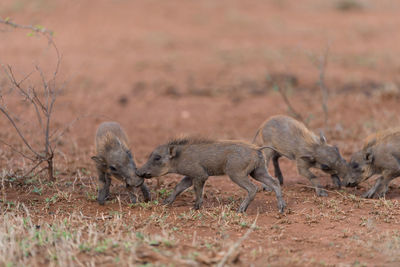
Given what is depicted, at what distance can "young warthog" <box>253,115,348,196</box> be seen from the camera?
309 inches

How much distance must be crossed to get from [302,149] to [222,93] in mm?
5778

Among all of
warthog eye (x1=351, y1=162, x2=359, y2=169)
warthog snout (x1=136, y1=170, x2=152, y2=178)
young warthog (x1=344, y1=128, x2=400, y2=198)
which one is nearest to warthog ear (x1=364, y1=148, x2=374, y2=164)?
young warthog (x1=344, y1=128, x2=400, y2=198)

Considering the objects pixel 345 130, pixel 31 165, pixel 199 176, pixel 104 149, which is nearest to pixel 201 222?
pixel 199 176

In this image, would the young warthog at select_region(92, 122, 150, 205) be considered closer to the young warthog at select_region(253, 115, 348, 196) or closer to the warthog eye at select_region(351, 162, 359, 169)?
the young warthog at select_region(253, 115, 348, 196)

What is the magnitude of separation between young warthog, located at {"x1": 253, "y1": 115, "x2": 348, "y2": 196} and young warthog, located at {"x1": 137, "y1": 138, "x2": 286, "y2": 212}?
1003 millimetres

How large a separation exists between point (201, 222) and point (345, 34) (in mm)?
14921

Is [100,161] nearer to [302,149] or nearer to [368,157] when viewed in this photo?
[302,149]

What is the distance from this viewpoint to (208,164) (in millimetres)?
7012

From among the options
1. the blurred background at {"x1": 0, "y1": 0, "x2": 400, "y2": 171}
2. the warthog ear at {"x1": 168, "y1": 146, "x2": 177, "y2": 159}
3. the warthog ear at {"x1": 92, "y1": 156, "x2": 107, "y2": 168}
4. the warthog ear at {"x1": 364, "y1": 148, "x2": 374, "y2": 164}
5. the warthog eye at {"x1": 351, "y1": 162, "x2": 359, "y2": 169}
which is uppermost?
the blurred background at {"x1": 0, "y1": 0, "x2": 400, "y2": 171}

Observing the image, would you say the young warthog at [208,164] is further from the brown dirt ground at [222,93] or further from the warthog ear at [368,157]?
the warthog ear at [368,157]

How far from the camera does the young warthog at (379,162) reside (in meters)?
7.55

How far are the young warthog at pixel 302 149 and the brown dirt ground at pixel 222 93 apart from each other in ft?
0.93

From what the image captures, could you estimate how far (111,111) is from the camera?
12570 millimetres

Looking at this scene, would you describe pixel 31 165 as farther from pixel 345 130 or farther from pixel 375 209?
pixel 345 130
